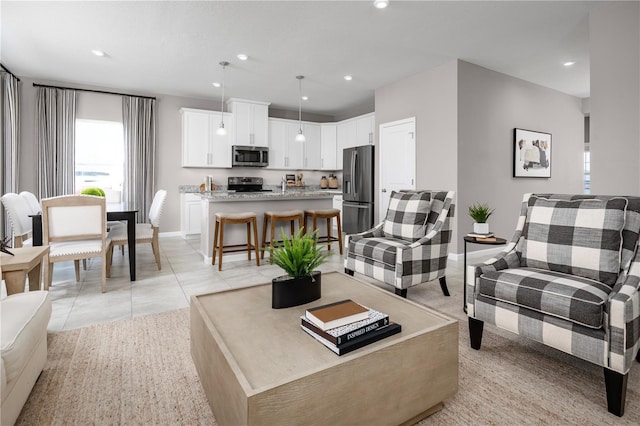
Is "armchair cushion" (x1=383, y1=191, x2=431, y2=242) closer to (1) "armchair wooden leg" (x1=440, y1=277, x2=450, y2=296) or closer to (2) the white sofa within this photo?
(1) "armchair wooden leg" (x1=440, y1=277, x2=450, y2=296)

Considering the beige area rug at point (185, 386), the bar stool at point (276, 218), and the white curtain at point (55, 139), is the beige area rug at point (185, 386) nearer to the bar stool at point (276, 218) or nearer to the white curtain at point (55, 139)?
the bar stool at point (276, 218)

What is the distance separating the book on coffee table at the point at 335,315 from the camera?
1325 millimetres

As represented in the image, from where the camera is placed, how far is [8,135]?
4.88 m

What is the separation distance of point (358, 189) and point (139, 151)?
401cm

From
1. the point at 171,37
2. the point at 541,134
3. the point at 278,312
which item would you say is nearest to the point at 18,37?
the point at 171,37

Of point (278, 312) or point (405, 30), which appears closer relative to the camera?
point (278, 312)

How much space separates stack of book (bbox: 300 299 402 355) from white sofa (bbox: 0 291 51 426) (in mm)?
1058

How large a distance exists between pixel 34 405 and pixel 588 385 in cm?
261

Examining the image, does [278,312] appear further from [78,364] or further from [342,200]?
[342,200]

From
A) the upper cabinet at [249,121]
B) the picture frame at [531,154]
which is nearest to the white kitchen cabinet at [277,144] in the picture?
the upper cabinet at [249,121]

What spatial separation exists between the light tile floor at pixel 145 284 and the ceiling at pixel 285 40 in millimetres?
2659

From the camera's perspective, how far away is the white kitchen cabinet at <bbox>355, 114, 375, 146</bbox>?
6527 mm

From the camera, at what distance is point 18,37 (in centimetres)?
387

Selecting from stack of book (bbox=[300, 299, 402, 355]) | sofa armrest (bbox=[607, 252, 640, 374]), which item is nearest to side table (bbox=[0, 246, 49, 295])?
stack of book (bbox=[300, 299, 402, 355])
